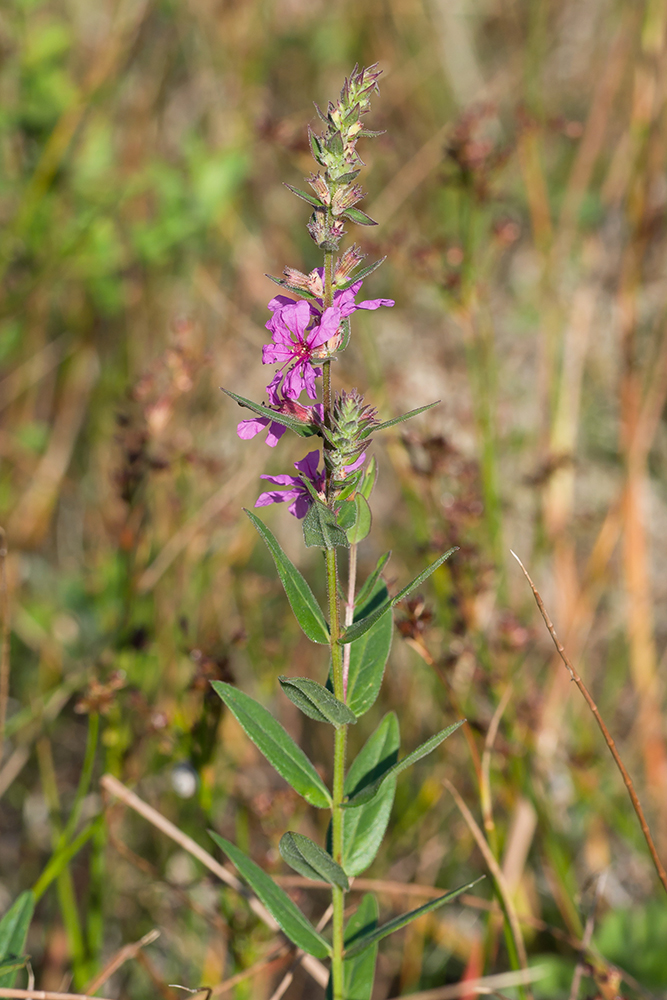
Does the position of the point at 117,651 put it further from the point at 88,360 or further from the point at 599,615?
the point at 599,615

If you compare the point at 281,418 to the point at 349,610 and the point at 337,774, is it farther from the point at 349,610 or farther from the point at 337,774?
the point at 337,774

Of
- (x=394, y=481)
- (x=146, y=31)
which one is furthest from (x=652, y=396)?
(x=146, y=31)

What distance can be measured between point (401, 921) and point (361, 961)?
28 centimetres

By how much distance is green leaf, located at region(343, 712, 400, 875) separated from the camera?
1.28 metres

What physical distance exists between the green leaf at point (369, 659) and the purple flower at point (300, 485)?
0.16 meters

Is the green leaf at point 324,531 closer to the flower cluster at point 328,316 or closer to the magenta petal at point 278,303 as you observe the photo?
the flower cluster at point 328,316

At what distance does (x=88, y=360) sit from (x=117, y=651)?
5.54 feet

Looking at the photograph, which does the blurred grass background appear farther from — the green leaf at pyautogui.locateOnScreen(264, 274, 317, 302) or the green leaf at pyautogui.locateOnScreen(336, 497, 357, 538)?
the green leaf at pyautogui.locateOnScreen(264, 274, 317, 302)

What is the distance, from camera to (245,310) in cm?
348

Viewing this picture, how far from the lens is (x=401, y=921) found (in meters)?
1.14

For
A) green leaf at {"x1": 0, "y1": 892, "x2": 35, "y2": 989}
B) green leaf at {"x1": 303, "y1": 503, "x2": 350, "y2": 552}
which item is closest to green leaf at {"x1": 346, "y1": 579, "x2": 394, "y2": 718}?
green leaf at {"x1": 303, "y1": 503, "x2": 350, "y2": 552}

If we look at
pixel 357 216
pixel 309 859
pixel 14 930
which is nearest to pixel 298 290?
pixel 357 216

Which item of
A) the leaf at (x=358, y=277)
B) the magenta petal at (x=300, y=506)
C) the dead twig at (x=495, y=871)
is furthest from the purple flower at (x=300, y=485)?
the dead twig at (x=495, y=871)

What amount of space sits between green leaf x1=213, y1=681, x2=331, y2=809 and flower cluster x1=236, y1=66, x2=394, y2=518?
337 millimetres
